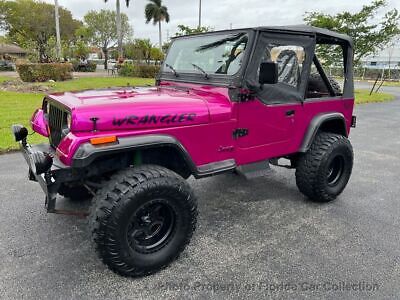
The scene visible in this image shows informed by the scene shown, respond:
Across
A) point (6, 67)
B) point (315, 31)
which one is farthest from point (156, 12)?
point (315, 31)

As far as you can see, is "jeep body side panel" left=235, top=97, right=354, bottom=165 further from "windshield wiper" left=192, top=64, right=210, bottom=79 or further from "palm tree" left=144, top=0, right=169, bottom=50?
"palm tree" left=144, top=0, right=169, bottom=50

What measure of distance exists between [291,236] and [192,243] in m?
0.97

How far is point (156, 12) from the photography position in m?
40.8

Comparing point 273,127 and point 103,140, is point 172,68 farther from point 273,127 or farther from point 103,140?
point 103,140

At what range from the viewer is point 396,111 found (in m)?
12.4

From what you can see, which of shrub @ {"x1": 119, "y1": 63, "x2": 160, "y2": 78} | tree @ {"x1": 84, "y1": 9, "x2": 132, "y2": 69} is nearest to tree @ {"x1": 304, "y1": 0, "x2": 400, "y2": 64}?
shrub @ {"x1": 119, "y1": 63, "x2": 160, "y2": 78}

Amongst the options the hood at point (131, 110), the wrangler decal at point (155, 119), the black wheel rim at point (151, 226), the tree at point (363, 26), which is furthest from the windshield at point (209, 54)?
the tree at point (363, 26)

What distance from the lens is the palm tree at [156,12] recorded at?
4044 cm

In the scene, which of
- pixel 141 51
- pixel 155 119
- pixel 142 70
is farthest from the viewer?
pixel 141 51

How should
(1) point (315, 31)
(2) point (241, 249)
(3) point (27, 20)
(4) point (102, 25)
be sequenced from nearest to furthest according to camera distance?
(2) point (241, 249), (1) point (315, 31), (3) point (27, 20), (4) point (102, 25)

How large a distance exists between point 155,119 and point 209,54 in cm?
119

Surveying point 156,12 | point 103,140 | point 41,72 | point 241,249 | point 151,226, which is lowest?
point 241,249

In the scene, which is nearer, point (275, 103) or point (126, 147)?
point (126, 147)

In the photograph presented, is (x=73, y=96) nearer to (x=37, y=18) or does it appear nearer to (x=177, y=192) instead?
(x=177, y=192)
